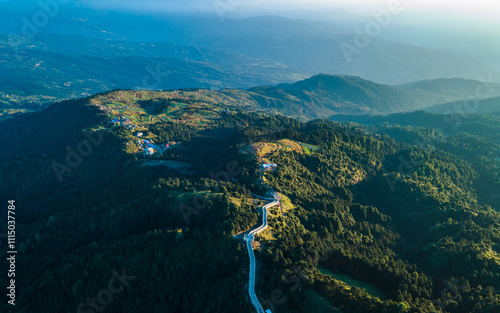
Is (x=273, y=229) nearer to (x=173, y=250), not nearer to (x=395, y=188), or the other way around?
(x=173, y=250)

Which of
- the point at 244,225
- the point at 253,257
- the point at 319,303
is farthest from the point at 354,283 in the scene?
the point at 244,225

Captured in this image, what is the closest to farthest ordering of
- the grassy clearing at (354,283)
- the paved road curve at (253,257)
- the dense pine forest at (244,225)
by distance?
the paved road curve at (253,257) → the dense pine forest at (244,225) → the grassy clearing at (354,283)

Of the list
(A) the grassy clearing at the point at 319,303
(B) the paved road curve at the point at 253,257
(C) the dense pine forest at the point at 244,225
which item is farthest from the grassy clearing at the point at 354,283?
Answer: (B) the paved road curve at the point at 253,257

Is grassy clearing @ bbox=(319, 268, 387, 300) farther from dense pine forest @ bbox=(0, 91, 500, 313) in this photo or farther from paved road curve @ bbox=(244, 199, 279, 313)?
paved road curve @ bbox=(244, 199, 279, 313)

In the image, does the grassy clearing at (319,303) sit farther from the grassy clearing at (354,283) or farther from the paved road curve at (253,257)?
the grassy clearing at (354,283)

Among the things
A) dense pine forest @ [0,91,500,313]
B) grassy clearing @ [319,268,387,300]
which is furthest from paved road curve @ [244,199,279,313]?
grassy clearing @ [319,268,387,300]

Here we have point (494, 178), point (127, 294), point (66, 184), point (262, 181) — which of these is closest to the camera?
point (127, 294)

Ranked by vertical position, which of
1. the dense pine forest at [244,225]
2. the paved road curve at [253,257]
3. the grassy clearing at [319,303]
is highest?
the grassy clearing at [319,303]

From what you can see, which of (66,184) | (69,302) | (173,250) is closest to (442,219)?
(173,250)

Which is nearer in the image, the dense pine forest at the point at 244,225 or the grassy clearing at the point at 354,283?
the dense pine forest at the point at 244,225
